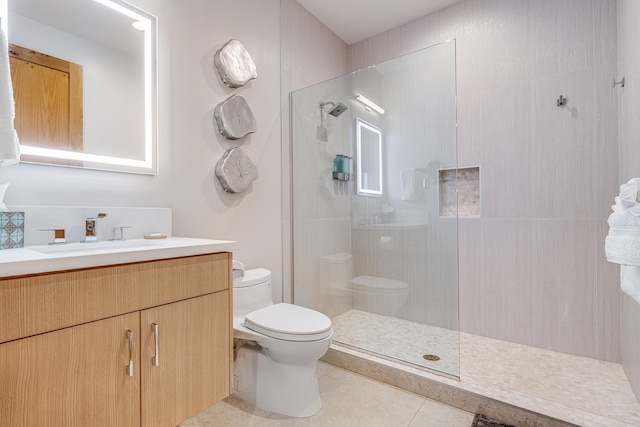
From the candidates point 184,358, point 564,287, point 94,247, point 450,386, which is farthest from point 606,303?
point 94,247

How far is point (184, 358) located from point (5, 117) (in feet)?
3.19

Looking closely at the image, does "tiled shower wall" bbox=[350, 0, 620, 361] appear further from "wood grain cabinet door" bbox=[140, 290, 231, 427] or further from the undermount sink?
the undermount sink

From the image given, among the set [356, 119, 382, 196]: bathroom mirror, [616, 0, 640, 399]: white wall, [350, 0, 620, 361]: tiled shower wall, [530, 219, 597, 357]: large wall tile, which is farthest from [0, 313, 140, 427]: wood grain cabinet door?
[530, 219, 597, 357]: large wall tile

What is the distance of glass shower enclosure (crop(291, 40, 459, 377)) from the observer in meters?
2.04

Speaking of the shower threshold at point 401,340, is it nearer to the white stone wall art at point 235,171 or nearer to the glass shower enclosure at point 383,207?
the glass shower enclosure at point 383,207

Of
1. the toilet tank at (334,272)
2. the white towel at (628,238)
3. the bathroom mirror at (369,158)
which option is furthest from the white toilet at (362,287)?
the white towel at (628,238)

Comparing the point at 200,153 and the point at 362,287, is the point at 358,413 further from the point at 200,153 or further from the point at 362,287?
the point at 200,153

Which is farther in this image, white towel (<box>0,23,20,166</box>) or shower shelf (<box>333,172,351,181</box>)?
shower shelf (<box>333,172,351,181</box>)

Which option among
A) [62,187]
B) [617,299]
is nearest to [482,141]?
[617,299]

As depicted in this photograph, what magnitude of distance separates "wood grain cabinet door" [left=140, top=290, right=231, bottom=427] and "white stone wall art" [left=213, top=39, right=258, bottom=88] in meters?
1.34

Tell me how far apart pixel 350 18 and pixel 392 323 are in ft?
8.30

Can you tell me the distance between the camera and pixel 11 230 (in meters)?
1.19

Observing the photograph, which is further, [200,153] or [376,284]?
[376,284]

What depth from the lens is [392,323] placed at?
230cm
